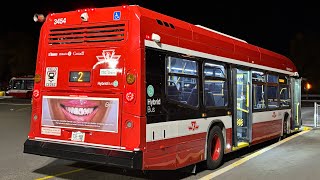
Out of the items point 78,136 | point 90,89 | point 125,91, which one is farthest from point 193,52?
point 78,136

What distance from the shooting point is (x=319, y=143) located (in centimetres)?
1245

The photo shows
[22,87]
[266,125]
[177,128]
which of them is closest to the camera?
[177,128]

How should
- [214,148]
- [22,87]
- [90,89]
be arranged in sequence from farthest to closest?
[22,87]
[214,148]
[90,89]

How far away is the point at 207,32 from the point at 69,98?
11.2 feet

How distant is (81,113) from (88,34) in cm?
138

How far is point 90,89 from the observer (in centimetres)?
641

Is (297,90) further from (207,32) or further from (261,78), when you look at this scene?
(207,32)

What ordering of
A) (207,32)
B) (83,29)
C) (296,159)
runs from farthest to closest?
(296,159)
(207,32)
(83,29)

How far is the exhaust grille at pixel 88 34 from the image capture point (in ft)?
20.7

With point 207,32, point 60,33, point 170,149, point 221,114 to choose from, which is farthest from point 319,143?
point 60,33

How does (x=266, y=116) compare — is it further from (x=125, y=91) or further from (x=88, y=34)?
(x=88, y=34)

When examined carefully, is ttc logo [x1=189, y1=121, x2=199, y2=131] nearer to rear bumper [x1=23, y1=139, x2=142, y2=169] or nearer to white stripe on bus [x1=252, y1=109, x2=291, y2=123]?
rear bumper [x1=23, y1=139, x2=142, y2=169]

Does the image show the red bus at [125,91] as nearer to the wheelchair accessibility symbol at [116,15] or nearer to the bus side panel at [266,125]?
the wheelchair accessibility symbol at [116,15]

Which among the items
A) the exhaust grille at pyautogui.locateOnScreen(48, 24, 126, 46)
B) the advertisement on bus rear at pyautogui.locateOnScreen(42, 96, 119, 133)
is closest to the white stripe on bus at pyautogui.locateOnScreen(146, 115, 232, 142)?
the advertisement on bus rear at pyautogui.locateOnScreen(42, 96, 119, 133)
